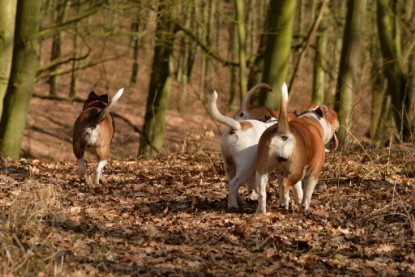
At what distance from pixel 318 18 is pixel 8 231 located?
941cm

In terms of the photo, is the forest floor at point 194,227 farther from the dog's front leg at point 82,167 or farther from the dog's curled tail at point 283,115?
the dog's curled tail at point 283,115

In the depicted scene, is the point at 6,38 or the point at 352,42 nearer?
the point at 6,38

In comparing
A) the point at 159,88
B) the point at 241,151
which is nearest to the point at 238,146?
the point at 241,151

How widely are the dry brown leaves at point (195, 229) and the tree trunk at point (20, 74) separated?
3266mm

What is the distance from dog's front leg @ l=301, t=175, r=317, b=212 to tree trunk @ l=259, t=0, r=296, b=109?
4888 mm

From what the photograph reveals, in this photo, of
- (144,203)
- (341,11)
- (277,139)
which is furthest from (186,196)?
(341,11)

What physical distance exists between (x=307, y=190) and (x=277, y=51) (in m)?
5.35

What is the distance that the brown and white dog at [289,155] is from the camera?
7574 mm

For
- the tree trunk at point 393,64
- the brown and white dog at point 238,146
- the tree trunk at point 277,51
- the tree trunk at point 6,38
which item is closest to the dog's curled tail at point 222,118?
the brown and white dog at point 238,146

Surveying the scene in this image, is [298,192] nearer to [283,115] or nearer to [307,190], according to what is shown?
[307,190]

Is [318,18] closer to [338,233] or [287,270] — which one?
[338,233]

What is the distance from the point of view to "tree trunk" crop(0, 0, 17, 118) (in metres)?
13.6

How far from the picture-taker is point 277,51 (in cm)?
1320

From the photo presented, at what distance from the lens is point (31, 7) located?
13.5 metres
